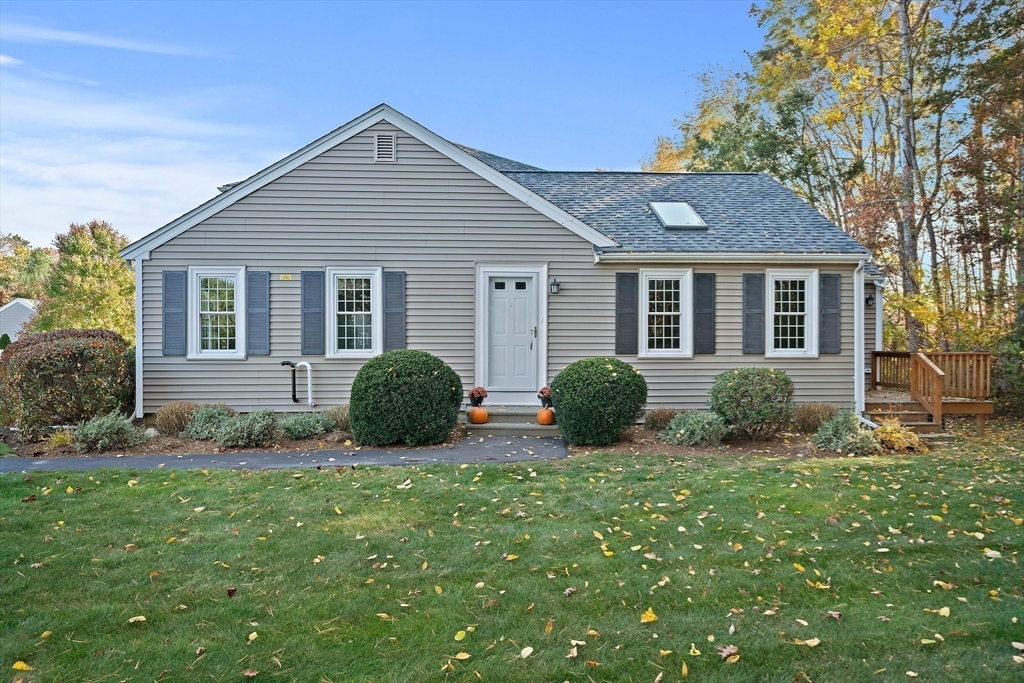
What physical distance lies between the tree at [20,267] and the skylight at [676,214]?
1232 inches

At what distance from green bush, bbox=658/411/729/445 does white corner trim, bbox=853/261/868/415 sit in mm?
3547

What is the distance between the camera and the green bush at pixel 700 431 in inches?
361

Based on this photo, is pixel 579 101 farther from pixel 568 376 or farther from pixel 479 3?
pixel 568 376

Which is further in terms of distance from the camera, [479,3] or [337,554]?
[479,3]

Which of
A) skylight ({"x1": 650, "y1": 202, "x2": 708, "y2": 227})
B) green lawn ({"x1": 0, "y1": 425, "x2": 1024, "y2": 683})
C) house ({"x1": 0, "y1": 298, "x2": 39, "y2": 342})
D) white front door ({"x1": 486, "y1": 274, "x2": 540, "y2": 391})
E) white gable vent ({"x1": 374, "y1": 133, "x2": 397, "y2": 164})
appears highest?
white gable vent ({"x1": 374, "y1": 133, "x2": 397, "y2": 164})

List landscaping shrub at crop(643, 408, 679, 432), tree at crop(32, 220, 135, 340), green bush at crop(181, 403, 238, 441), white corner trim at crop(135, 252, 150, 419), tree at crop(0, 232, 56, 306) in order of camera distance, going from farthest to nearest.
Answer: tree at crop(0, 232, 56, 306) < tree at crop(32, 220, 135, 340) < white corner trim at crop(135, 252, 150, 419) < landscaping shrub at crop(643, 408, 679, 432) < green bush at crop(181, 403, 238, 441)

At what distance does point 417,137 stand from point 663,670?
975cm

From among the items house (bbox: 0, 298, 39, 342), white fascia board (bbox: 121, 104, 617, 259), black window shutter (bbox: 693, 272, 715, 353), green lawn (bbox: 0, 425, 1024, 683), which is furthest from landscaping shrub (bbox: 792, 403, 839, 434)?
house (bbox: 0, 298, 39, 342)

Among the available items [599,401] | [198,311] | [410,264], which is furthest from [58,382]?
[599,401]

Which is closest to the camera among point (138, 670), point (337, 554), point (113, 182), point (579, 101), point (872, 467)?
Result: point (138, 670)

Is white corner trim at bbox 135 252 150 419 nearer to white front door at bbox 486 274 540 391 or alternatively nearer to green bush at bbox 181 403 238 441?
green bush at bbox 181 403 238 441

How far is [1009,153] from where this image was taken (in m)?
15.4

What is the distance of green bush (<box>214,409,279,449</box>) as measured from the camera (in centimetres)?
906

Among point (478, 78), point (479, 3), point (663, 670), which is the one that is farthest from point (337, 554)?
point (478, 78)
